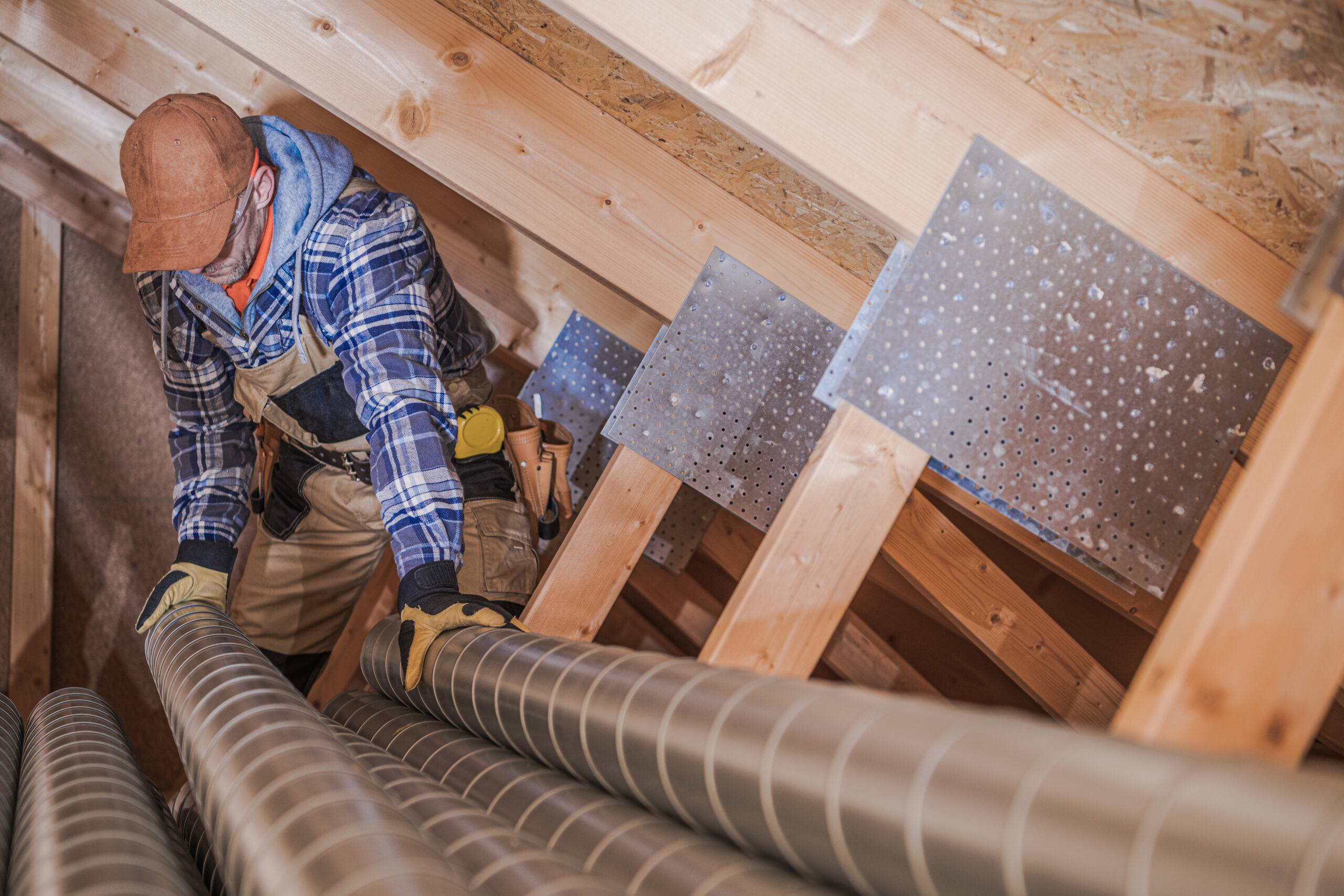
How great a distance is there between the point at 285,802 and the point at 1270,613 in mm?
747

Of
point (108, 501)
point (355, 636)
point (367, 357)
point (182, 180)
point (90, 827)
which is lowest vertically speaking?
point (355, 636)

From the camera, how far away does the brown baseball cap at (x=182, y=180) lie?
4.08ft

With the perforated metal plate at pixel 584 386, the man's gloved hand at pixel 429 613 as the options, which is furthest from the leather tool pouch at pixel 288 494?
the man's gloved hand at pixel 429 613

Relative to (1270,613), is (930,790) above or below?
below

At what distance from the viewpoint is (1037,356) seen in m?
0.96

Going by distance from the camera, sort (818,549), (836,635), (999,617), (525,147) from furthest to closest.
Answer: (836,635), (999,617), (525,147), (818,549)

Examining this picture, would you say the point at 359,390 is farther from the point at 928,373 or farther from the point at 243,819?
the point at 928,373

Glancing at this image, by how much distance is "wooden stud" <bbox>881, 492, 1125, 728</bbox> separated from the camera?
1825 millimetres

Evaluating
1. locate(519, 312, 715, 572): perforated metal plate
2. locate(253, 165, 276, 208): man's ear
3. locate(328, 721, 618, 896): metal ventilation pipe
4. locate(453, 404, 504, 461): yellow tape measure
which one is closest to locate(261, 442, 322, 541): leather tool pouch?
locate(453, 404, 504, 461): yellow tape measure

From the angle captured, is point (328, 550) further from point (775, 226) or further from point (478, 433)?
point (775, 226)

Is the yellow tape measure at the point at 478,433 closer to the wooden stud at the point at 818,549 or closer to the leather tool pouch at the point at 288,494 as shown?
the leather tool pouch at the point at 288,494

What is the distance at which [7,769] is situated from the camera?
43.6 inches

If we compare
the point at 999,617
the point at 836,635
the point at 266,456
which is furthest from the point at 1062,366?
the point at 836,635

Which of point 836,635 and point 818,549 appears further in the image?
point 836,635
